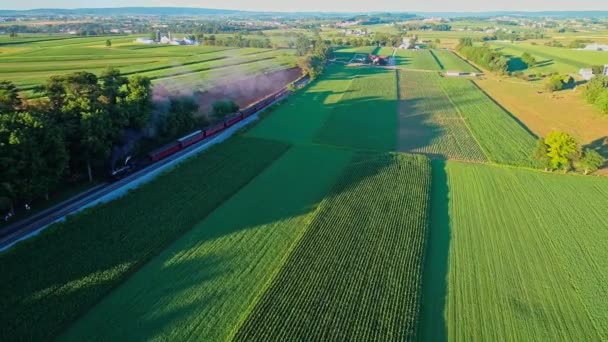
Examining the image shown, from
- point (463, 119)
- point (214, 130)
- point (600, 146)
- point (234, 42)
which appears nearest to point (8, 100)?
point (214, 130)

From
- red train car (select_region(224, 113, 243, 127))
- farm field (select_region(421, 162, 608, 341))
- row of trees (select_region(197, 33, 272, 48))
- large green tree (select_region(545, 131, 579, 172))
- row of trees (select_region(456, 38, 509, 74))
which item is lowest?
farm field (select_region(421, 162, 608, 341))

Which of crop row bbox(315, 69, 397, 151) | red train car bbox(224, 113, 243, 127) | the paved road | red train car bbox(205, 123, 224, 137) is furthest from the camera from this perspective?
red train car bbox(224, 113, 243, 127)

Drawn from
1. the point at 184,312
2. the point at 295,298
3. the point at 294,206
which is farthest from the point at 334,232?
the point at 184,312

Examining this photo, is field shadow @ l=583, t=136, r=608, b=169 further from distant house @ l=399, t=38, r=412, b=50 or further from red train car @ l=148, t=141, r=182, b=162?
distant house @ l=399, t=38, r=412, b=50

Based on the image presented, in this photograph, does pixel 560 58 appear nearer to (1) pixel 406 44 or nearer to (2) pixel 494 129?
(1) pixel 406 44

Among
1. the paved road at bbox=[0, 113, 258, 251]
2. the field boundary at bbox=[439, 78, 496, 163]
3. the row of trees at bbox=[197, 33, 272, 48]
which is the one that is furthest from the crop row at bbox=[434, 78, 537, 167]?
the row of trees at bbox=[197, 33, 272, 48]

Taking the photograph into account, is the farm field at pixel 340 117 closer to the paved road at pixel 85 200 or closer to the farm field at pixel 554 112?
the paved road at pixel 85 200

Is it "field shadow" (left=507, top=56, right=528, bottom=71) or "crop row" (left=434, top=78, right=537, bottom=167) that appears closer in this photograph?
"crop row" (left=434, top=78, right=537, bottom=167)
